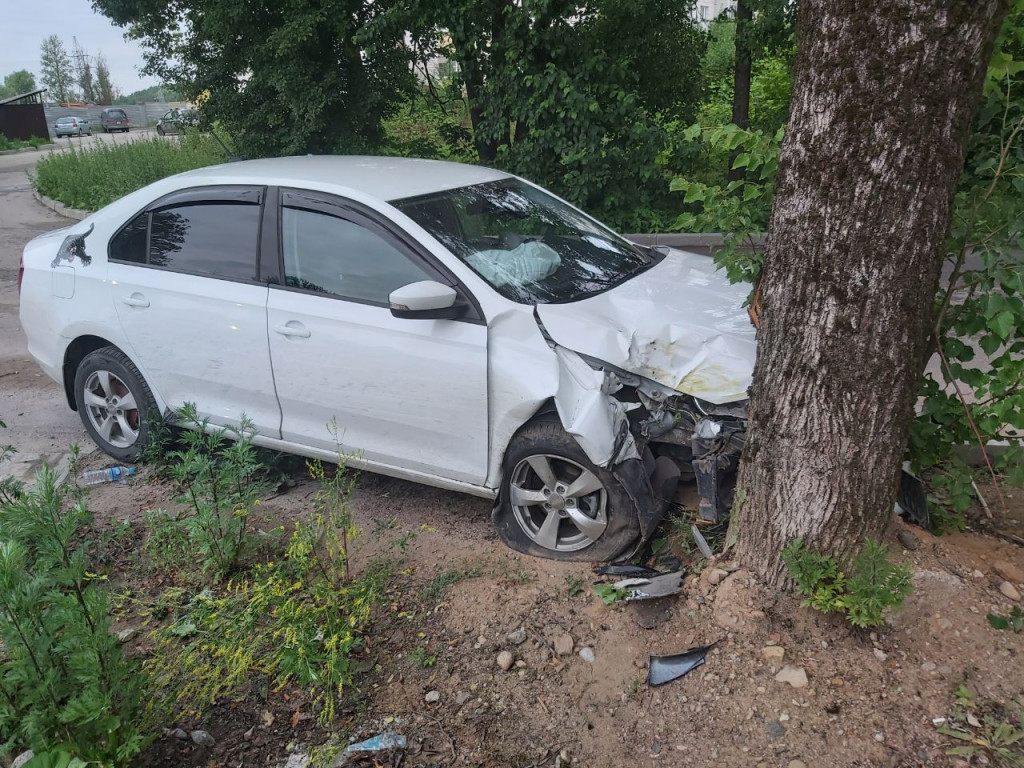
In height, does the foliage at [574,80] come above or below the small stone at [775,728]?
above

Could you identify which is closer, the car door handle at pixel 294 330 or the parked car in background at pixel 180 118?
the car door handle at pixel 294 330

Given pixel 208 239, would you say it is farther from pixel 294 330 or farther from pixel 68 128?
pixel 68 128

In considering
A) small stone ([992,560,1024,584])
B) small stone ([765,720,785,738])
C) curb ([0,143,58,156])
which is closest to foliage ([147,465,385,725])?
small stone ([765,720,785,738])

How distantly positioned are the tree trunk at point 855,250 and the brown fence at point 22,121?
154 ft

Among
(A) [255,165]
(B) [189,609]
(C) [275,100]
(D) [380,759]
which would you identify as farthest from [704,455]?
(C) [275,100]

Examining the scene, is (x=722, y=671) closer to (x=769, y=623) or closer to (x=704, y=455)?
(x=769, y=623)

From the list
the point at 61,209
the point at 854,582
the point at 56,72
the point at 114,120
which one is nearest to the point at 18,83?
the point at 56,72

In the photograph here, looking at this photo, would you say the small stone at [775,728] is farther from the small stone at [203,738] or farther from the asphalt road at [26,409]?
the asphalt road at [26,409]

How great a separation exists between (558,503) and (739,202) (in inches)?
61.6

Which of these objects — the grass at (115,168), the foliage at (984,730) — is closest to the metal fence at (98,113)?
the grass at (115,168)

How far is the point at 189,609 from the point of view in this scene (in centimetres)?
351

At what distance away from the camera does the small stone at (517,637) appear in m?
3.21

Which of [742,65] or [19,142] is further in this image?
[19,142]

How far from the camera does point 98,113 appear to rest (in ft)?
201
